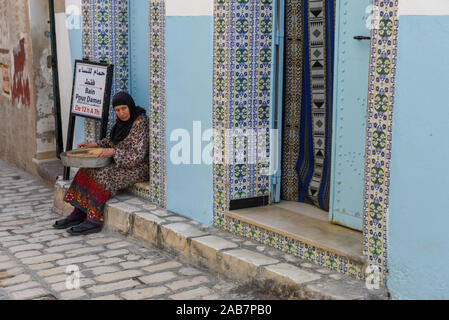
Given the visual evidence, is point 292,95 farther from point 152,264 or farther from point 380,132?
point 152,264

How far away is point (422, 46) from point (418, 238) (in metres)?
1.11

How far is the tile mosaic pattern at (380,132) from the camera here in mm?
3816

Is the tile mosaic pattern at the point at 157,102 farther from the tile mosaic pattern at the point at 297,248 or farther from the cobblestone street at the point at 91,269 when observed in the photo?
the tile mosaic pattern at the point at 297,248

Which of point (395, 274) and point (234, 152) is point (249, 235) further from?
point (395, 274)

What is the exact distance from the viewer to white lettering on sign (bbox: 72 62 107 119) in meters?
6.72

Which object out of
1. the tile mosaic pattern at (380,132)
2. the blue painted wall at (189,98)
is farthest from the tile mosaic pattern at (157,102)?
the tile mosaic pattern at (380,132)

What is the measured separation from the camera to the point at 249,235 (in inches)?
201

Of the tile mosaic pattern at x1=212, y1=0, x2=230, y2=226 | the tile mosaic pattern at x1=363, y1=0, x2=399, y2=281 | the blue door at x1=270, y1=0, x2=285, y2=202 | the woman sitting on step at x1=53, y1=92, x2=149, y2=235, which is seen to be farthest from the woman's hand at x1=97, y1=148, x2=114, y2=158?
the tile mosaic pattern at x1=363, y1=0, x2=399, y2=281

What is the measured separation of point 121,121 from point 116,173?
54cm

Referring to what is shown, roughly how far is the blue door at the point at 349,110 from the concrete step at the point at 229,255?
0.62m

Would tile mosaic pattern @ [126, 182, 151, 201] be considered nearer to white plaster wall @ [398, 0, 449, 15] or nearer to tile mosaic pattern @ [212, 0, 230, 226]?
tile mosaic pattern @ [212, 0, 230, 226]

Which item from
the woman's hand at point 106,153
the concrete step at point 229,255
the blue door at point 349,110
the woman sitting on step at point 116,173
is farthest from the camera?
the woman sitting on step at point 116,173

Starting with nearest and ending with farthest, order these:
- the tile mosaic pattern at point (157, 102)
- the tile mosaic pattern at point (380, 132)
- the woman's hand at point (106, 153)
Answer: the tile mosaic pattern at point (380, 132)
the tile mosaic pattern at point (157, 102)
the woman's hand at point (106, 153)
